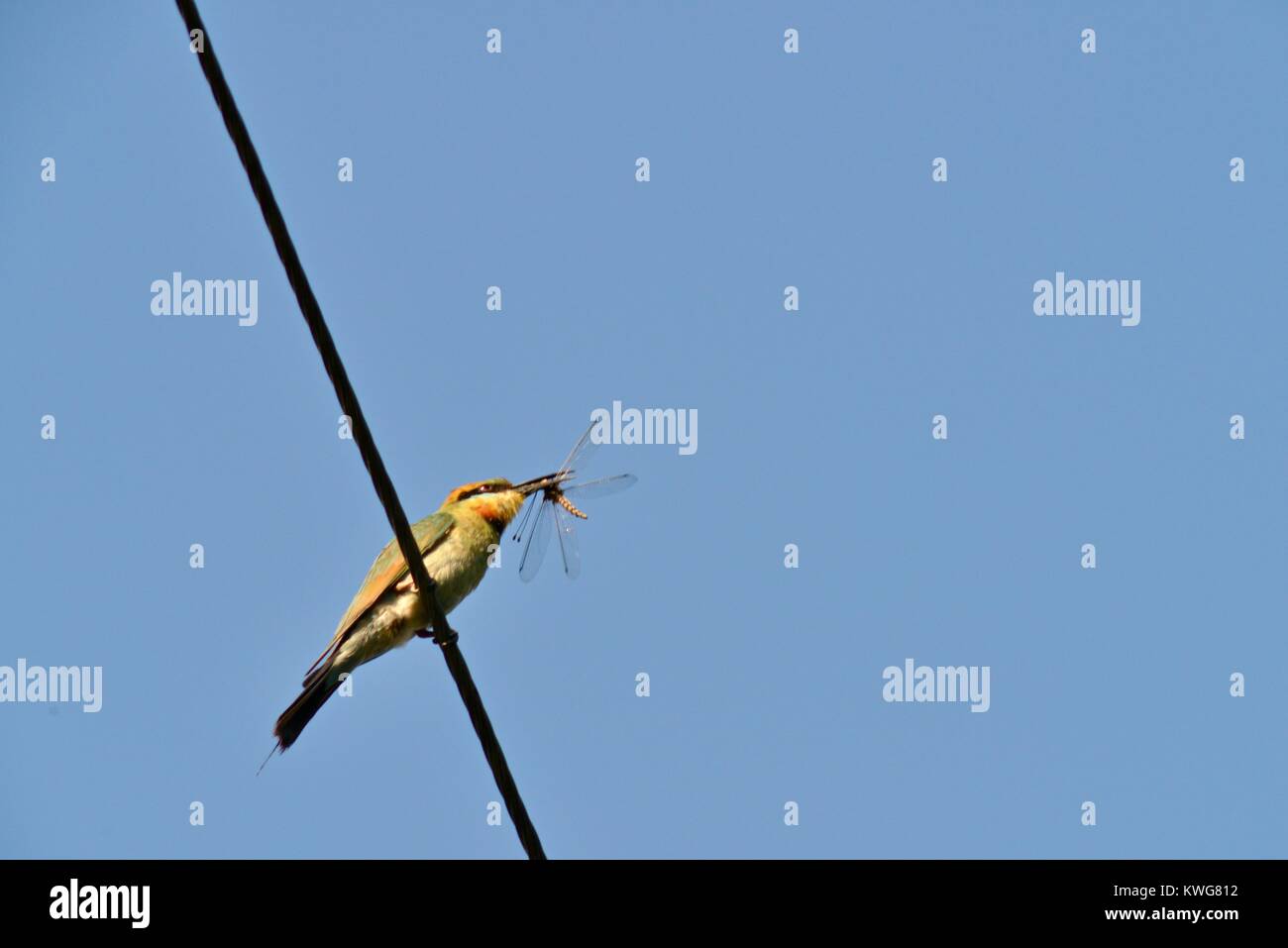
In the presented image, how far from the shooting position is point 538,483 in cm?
695

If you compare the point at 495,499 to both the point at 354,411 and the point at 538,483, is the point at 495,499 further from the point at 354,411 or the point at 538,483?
the point at 354,411

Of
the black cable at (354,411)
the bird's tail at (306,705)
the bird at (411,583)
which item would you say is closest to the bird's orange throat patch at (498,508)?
the bird at (411,583)

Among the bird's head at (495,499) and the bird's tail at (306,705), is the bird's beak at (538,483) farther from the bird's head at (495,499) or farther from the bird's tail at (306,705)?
the bird's tail at (306,705)

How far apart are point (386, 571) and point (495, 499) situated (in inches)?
34.0

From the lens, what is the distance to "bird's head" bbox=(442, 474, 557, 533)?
7219mm

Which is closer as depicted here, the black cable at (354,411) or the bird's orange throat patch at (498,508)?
the black cable at (354,411)

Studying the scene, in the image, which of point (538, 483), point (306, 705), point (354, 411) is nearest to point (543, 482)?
point (538, 483)

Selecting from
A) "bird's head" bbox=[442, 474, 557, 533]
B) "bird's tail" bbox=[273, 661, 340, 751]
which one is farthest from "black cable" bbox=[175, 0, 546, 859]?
"bird's head" bbox=[442, 474, 557, 533]

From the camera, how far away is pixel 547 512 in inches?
268

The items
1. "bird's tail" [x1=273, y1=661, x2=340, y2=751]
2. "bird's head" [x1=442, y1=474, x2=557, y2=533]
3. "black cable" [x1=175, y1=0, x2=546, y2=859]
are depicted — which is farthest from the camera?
"bird's head" [x1=442, y1=474, x2=557, y2=533]

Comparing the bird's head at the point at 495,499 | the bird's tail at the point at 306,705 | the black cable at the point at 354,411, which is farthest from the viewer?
the bird's head at the point at 495,499

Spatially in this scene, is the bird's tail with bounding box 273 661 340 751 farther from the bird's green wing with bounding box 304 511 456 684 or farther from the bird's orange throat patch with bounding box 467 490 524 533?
the bird's orange throat patch with bounding box 467 490 524 533

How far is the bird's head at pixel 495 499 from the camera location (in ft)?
23.7
